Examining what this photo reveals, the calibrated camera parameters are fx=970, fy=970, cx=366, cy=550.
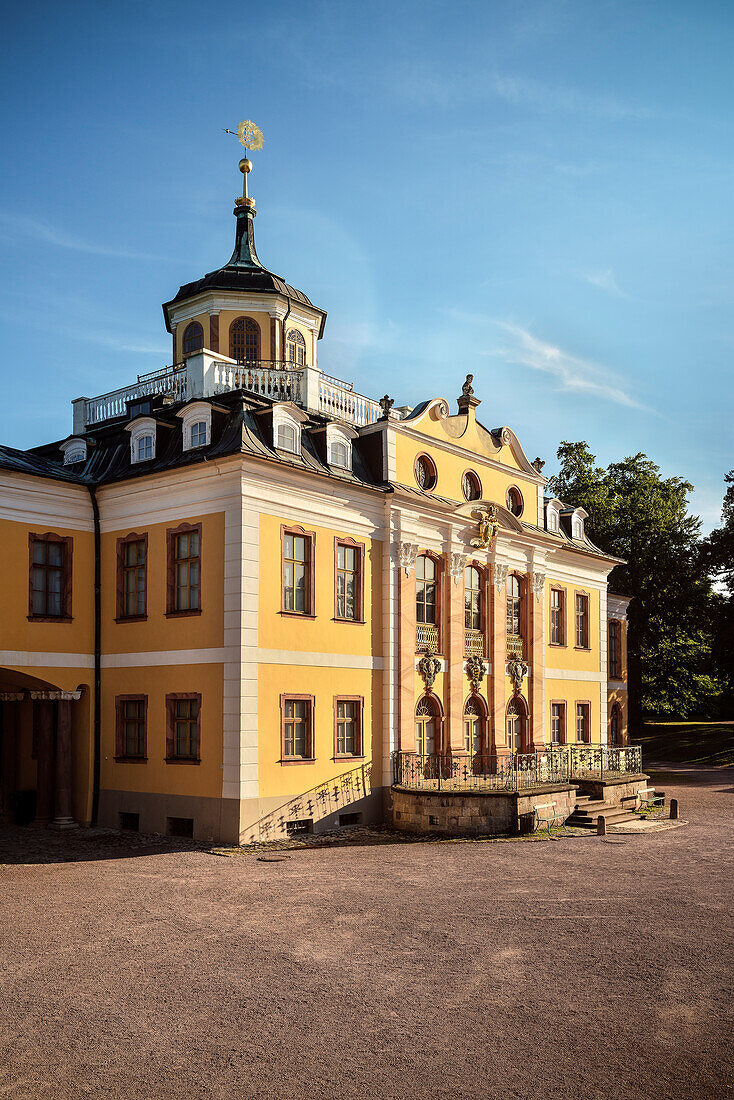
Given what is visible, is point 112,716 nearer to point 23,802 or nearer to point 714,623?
point 23,802

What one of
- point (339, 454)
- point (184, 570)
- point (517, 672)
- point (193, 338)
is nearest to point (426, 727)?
point (517, 672)

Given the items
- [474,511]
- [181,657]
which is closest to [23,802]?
[181,657]

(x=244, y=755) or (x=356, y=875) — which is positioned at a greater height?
(x=244, y=755)

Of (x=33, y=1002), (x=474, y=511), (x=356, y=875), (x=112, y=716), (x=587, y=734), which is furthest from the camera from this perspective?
(x=587, y=734)

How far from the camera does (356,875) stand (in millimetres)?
18109

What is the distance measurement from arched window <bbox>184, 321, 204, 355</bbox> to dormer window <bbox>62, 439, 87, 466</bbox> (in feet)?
17.8

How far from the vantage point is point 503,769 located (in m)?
29.6

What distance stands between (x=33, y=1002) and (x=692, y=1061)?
6778mm

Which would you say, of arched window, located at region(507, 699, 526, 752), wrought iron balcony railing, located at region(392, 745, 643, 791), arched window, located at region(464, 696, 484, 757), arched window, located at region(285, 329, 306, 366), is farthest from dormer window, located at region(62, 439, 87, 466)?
arched window, located at region(507, 699, 526, 752)

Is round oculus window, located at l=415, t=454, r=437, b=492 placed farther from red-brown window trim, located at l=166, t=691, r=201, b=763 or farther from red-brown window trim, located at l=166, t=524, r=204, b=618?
red-brown window trim, located at l=166, t=691, r=201, b=763

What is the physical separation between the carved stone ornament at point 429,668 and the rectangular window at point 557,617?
8.25m

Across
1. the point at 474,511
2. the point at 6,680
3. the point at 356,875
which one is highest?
the point at 474,511

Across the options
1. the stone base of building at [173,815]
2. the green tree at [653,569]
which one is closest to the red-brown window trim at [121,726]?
the stone base of building at [173,815]

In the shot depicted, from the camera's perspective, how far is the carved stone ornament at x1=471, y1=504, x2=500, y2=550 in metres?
29.6
